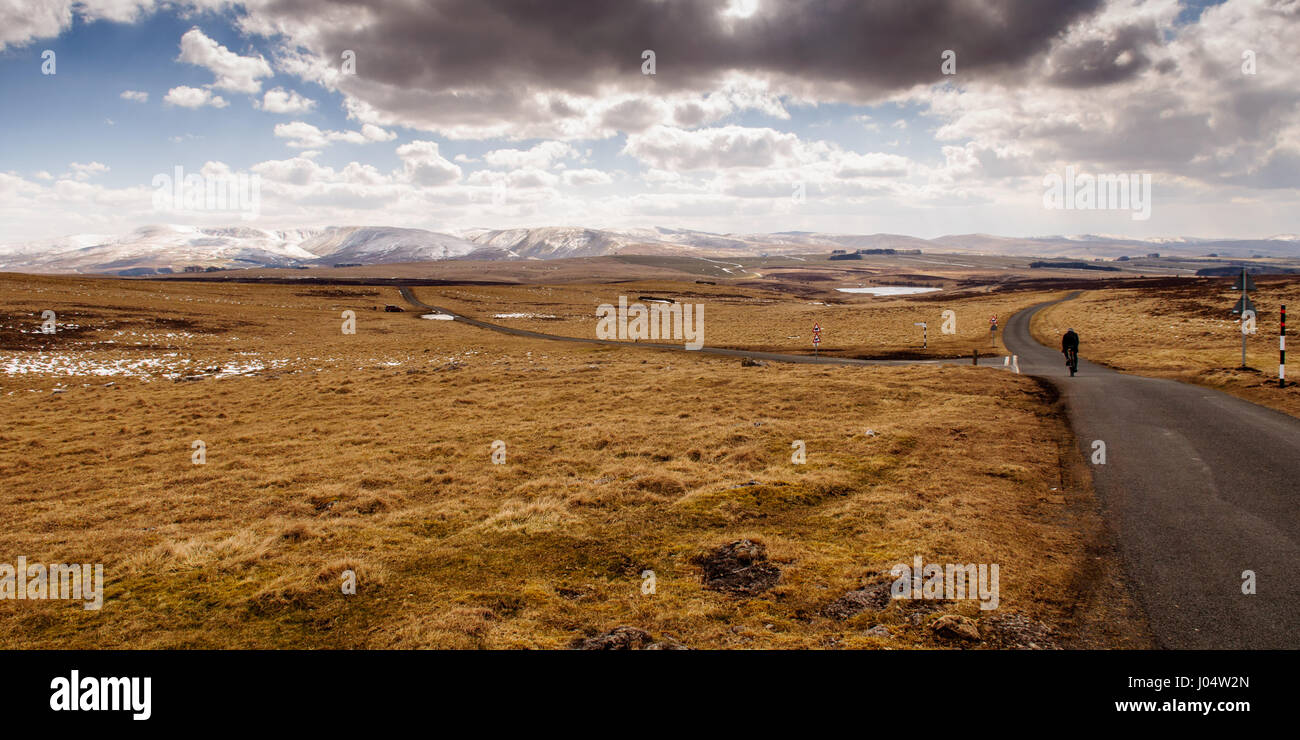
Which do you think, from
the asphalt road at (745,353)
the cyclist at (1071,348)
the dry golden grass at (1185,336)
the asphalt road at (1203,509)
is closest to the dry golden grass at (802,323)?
the asphalt road at (745,353)

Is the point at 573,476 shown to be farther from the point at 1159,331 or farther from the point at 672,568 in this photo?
the point at 1159,331

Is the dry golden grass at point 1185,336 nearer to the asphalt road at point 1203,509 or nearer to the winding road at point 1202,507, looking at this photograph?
the winding road at point 1202,507

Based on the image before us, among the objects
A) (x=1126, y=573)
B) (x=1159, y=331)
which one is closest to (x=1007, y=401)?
(x=1126, y=573)

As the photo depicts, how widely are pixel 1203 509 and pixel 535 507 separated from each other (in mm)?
11901

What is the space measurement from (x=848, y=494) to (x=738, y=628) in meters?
6.43

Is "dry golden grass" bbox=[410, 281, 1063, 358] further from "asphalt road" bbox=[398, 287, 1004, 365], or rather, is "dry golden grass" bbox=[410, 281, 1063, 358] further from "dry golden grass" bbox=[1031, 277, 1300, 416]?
"dry golden grass" bbox=[1031, 277, 1300, 416]

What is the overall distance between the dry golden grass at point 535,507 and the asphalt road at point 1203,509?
0.58m

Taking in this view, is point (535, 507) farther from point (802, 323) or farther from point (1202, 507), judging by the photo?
point (802, 323)

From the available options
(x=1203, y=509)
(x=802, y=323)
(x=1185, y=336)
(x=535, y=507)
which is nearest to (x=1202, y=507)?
(x=1203, y=509)

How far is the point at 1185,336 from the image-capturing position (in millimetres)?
43688

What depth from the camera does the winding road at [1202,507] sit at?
6.60 metres

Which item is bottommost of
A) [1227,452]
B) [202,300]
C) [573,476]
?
[573,476]

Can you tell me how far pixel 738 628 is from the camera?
7066 mm
